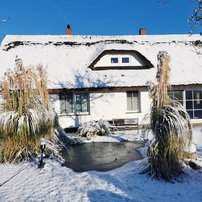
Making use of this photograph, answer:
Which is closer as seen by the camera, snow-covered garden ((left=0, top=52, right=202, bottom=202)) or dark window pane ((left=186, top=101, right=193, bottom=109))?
snow-covered garden ((left=0, top=52, right=202, bottom=202))

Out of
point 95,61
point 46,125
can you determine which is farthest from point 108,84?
point 46,125

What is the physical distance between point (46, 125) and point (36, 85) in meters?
1.54

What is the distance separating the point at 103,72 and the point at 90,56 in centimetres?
198

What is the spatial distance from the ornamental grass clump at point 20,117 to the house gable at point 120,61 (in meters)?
8.38

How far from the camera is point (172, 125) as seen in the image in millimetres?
6227

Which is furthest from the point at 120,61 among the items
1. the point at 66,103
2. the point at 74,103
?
the point at 66,103

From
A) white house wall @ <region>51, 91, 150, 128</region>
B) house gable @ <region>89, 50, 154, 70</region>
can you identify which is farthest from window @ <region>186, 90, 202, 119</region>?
house gable @ <region>89, 50, 154, 70</region>

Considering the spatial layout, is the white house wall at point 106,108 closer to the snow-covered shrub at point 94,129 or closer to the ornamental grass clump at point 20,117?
the snow-covered shrub at point 94,129

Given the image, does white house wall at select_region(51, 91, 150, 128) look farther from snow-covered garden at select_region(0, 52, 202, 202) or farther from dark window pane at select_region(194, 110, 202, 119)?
snow-covered garden at select_region(0, 52, 202, 202)

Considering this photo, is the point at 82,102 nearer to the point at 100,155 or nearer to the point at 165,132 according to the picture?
the point at 100,155

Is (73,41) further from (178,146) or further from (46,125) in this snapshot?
(178,146)

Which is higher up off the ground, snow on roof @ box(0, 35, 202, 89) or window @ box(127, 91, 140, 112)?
snow on roof @ box(0, 35, 202, 89)

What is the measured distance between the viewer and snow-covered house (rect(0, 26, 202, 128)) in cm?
1527

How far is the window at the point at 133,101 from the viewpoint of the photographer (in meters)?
15.9
